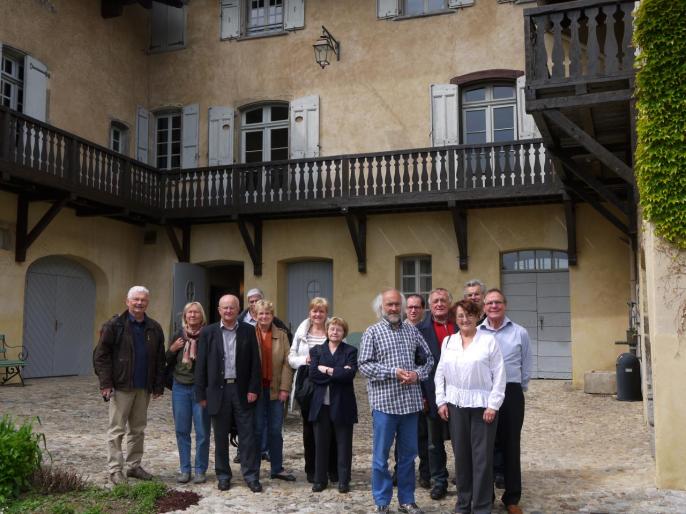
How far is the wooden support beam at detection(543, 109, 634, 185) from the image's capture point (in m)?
8.33

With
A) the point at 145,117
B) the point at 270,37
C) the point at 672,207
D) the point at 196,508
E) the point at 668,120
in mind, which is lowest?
the point at 196,508

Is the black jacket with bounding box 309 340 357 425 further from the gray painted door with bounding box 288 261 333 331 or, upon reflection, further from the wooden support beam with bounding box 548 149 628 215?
the gray painted door with bounding box 288 261 333 331

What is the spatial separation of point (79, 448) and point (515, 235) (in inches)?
356

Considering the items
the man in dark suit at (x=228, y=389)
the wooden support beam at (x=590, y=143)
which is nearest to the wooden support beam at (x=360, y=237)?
the wooden support beam at (x=590, y=143)

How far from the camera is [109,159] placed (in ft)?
45.4

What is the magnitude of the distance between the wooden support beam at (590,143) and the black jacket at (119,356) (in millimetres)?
5126

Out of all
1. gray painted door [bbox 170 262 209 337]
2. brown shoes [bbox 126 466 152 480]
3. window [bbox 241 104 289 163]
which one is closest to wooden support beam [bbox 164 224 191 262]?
gray painted door [bbox 170 262 209 337]

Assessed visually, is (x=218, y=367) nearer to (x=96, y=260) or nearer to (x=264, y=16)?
(x=96, y=260)

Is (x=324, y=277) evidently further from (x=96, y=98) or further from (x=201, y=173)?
(x=96, y=98)

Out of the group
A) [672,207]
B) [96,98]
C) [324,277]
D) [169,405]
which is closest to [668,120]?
[672,207]

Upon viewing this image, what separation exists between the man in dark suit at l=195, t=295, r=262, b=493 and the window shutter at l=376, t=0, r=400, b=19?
10715 millimetres

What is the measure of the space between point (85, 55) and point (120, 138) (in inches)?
75.1

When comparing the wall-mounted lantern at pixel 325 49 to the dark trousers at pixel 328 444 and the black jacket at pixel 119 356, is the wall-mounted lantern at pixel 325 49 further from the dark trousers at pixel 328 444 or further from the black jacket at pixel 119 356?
the dark trousers at pixel 328 444

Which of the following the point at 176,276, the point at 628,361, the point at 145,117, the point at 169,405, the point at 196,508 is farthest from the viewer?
the point at 145,117
